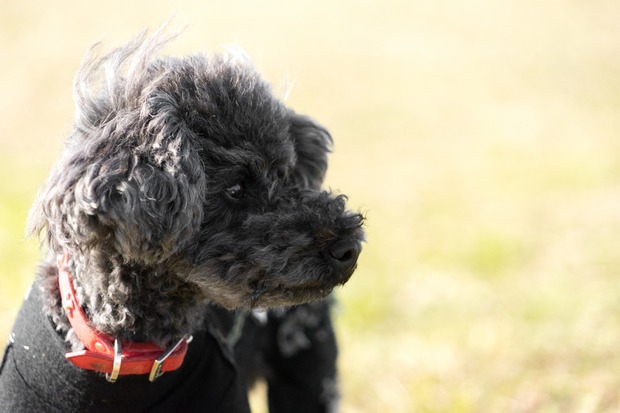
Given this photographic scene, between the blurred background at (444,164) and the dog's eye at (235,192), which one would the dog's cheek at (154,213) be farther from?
the blurred background at (444,164)

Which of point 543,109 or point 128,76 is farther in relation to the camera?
point 543,109

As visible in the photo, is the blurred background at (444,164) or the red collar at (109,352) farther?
the blurred background at (444,164)

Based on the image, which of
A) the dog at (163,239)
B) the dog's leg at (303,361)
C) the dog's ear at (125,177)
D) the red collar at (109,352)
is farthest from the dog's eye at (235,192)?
the dog's leg at (303,361)

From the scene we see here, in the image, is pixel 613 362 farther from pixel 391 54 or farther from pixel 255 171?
pixel 391 54

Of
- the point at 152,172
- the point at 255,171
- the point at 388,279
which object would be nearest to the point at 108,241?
the point at 152,172

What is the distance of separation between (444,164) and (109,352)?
704 cm

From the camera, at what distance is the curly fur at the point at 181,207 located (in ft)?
7.54

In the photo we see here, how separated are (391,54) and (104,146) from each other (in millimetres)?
10977

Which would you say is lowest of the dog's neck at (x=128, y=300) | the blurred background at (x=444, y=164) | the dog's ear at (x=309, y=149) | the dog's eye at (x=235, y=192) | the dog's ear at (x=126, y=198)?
the dog's neck at (x=128, y=300)

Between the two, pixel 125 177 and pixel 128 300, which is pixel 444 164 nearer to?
pixel 128 300

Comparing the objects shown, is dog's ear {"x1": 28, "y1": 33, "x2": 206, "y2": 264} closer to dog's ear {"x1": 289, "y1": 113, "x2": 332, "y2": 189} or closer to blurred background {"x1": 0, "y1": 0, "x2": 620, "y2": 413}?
blurred background {"x1": 0, "y1": 0, "x2": 620, "y2": 413}

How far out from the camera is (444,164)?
29.6 ft

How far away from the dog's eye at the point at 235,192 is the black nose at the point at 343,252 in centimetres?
36

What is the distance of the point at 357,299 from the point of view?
221 inches
